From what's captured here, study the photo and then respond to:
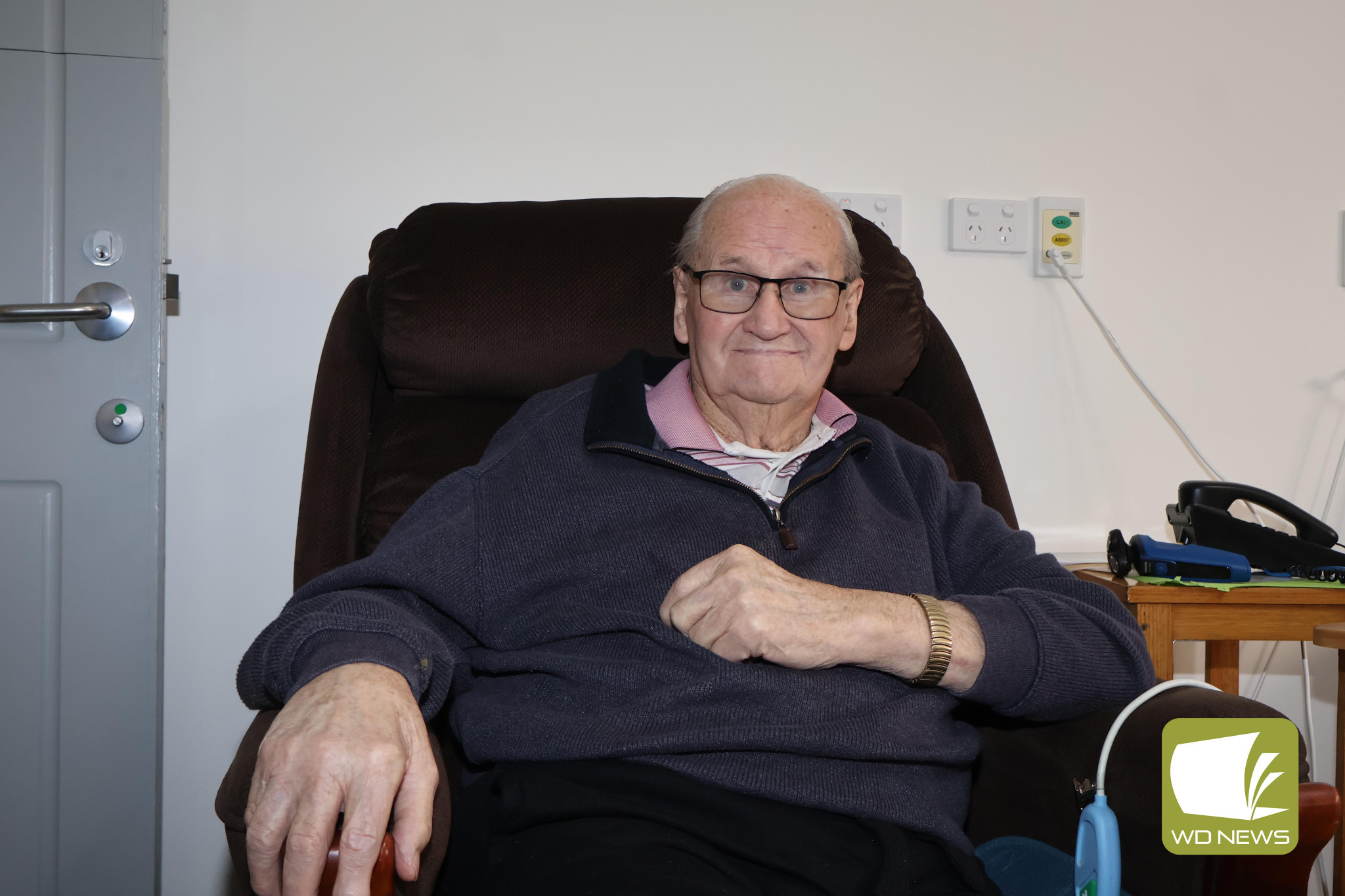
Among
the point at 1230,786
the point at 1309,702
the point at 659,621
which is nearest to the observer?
the point at 1230,786

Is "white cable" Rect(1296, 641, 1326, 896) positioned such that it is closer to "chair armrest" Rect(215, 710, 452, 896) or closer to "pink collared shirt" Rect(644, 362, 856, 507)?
"pink collared shirt" Rect(644, 362, 856, 507)

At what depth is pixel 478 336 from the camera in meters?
1.26

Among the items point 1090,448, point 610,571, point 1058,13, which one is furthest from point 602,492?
point 1058,13

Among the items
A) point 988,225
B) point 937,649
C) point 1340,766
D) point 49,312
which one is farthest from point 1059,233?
point 49,312

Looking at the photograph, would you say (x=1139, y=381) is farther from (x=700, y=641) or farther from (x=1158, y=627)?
(x=700, y=641)

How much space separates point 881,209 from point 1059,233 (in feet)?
1.08

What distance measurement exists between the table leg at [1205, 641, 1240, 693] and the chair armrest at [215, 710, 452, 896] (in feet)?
4.20

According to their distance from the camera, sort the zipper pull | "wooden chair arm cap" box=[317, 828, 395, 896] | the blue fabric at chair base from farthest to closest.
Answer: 1. the zipper pull
2. the blue fabric at chair base
3. "wooden chair arm cap" box=[317, 828, 395, 896]

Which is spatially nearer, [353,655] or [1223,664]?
[353,655]

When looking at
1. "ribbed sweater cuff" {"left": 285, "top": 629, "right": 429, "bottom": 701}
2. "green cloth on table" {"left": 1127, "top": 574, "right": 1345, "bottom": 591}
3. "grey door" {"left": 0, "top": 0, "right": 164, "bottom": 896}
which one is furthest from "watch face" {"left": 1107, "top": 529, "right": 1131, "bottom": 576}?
"grey door" {"left": 0, "top": 0, "right": 164, "bottom": 896}

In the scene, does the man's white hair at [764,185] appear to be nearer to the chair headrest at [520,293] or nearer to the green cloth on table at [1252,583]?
the chair headrest at [520,293]

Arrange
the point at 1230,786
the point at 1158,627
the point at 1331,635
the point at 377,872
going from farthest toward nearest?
the point at 1158,627 < the point at 1331,635 < the point at 1230,786 < the point at 377,872

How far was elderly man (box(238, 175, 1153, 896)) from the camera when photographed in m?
0.81

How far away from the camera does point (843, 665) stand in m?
1.00
